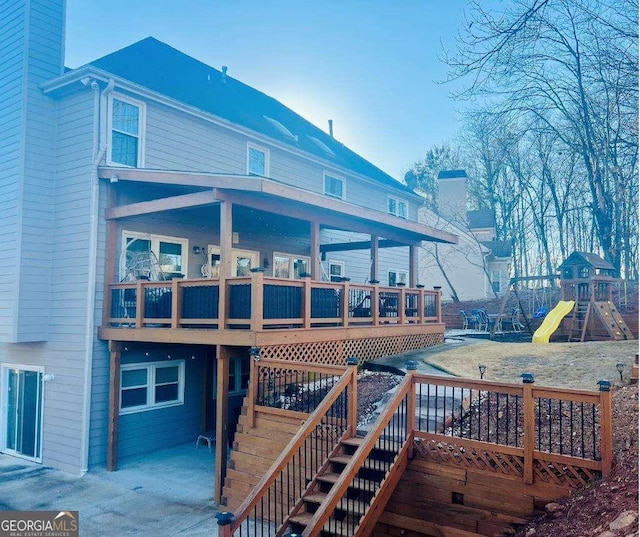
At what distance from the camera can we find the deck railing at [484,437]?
→ 16.3 feet

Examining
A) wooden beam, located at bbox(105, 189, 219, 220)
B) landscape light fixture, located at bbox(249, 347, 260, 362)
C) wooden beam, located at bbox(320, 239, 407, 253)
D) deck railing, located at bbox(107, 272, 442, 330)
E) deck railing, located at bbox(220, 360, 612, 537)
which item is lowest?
deck railing, located at bbox(220, 360, 612, 537)

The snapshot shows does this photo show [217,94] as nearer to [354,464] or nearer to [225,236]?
[225,236]

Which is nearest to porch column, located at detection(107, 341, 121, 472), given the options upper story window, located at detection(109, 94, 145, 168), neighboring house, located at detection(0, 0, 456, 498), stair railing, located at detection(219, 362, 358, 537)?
neighboring house, located at detection(0, 0, 456, 498)

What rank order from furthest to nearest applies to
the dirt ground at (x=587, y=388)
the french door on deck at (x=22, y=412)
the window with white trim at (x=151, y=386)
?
the french door on deck at (x=22, y=412) → the window with white trim at (x=151, y=386) → the dirt ground at (x=587, y=388)

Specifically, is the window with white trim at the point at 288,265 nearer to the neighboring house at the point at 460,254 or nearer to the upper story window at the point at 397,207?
the upper story window at the point at 397,207

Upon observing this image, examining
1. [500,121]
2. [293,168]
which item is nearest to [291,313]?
[500,121]

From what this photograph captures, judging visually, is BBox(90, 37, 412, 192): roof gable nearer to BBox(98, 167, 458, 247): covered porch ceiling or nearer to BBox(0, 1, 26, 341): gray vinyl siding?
BBox(0, 1, 26, 341): gray vinyl siding

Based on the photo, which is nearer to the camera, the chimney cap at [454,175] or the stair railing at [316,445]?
the stair railing at [316,445]

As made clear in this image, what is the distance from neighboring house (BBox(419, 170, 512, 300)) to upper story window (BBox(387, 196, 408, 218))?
18.9 feet

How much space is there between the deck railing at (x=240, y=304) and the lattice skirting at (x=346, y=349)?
42cm

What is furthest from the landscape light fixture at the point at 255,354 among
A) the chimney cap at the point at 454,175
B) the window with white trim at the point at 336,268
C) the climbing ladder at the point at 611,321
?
the chimney cap at the point at 454,175

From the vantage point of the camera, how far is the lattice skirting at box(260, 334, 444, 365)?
8.52m

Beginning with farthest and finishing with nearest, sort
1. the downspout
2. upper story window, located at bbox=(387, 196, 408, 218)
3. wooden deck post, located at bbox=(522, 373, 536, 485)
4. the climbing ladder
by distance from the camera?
upper story window, located at bbox=(387, 196, 408, 218)
the climbing ladder
the downspout
wooden deck post, located at bbox=(522, 373, 536, 485)

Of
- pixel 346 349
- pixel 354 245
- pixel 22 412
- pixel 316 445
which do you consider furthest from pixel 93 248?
pixel 354 245
